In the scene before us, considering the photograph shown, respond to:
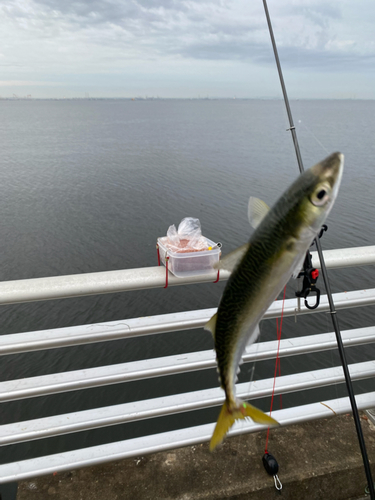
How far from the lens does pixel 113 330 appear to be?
6.57ft

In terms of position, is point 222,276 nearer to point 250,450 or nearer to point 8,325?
point 250,450

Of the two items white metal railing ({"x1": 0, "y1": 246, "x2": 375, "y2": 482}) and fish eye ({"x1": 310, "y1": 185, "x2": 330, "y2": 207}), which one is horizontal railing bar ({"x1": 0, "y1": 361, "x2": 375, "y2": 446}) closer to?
white metal railing ({"x1": 0, "y1": 246, "x2": 375, "y2": 482})

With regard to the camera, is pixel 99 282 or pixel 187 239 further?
pixel 187 239

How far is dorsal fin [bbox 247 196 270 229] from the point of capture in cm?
67

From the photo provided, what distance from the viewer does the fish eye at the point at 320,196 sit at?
561 millimetres

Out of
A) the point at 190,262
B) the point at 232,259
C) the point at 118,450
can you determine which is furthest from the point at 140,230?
the point at 232,259

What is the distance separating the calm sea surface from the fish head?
586mm

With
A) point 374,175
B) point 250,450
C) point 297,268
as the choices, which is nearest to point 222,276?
point 250,450

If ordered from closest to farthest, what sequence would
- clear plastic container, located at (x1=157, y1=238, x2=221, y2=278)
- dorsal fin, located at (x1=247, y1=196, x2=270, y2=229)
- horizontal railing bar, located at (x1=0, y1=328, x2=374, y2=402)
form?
1. dorsal fin, located at (x1=247, y1=196, x2=270, y2=229)
2. horizontal railing bar, located at (x1=0, y1=328, x2=374, y2=402)
3. clear plastic container, located at (x1=157, y1=238, x2=221, y2=278)

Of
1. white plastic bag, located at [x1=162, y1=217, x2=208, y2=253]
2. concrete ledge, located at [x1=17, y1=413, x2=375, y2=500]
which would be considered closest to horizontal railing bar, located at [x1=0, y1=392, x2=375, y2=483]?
concrete ledge, located at [x1=17, y1=413, x2=375, y2=500]

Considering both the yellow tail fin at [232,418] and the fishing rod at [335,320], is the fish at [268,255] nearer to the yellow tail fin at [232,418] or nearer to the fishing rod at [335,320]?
the yellow tail fin at [232,418]

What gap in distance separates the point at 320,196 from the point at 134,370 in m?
1.75

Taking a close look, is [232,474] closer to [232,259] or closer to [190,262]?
[190,262]

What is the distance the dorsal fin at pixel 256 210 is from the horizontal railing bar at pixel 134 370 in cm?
126
